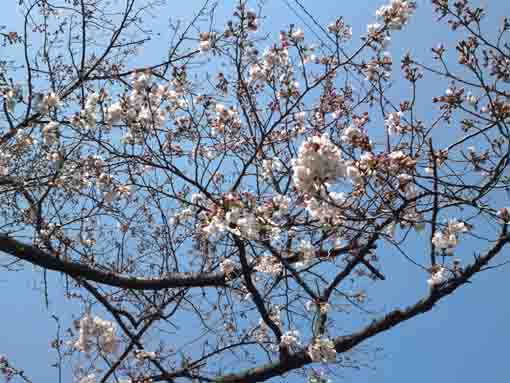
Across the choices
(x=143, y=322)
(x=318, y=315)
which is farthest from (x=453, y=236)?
(x=143, y=322)

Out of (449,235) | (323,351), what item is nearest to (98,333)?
(323,351)

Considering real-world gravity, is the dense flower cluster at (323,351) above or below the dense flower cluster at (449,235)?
below

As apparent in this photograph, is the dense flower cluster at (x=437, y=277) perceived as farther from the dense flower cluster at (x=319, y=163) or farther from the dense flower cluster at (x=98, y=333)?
the dense flower cluster at (x=98, y=333)

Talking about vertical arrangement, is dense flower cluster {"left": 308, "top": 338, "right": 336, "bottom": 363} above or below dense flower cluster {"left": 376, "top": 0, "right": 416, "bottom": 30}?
below

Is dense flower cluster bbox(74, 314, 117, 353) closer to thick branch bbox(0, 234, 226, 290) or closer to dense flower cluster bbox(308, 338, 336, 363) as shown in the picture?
thick branch bbox(0, 234, 226, 290)

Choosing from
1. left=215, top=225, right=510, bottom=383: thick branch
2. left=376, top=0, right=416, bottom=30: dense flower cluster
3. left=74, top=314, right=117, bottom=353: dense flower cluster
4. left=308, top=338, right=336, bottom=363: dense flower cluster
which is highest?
left=376, top=0, right=416, bottom=30: dense flower cluster

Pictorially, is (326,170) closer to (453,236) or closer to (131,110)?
(453,236)

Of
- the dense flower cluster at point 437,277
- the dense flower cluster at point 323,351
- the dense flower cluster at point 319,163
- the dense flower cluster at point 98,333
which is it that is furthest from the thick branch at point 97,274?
the dense flower cluster at point 319,163

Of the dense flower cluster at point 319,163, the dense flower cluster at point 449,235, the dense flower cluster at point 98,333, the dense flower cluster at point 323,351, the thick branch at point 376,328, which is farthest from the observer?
the dense flower cluster at point 98,333

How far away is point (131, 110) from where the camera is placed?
3.82 meters

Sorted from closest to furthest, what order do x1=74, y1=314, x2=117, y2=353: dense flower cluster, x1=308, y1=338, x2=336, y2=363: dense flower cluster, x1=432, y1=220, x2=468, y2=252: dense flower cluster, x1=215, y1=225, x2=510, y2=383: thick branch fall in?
1. x1=432, y1=220, x2=468, y2=252: dense flower cluster
2. x1=215, y1=225, x2=510, y2=383: thick branch
3. x1=308, y1=338, x2=336, y2=363: dense flower cluster
4. x1=74, y1=314, x2=117, y2=353: dense flower cluster

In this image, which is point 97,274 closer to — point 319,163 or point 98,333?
point 98,333

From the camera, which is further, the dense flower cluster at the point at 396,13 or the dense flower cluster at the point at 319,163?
the dense flower cluster at the point at 396,13

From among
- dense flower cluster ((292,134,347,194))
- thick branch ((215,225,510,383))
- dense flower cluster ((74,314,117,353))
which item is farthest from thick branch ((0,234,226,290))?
dense flower cluster ((292,134,347,194))
